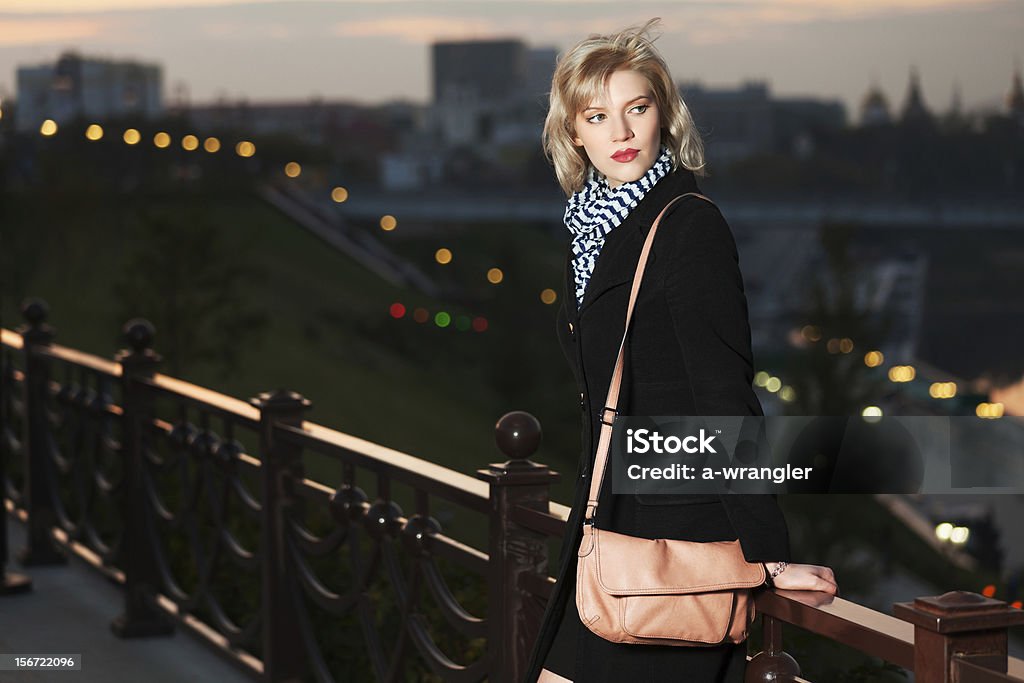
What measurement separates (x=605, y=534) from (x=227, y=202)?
85.8m

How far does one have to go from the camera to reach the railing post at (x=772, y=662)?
7.94 feet

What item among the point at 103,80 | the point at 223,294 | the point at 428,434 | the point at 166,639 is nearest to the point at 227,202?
the point at 103,80

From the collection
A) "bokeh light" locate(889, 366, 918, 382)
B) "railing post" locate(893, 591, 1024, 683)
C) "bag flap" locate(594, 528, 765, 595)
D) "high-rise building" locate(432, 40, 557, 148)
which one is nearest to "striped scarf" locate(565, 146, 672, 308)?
"bag flap" locate(594, 528, 765, 595)

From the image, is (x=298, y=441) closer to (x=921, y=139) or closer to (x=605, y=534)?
(x=605, y=534)

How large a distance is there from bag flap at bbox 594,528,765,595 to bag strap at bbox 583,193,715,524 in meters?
0.11

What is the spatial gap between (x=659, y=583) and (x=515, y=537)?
0.95 metres

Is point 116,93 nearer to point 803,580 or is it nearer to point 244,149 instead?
point 244,149

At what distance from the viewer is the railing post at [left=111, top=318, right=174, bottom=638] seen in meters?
5.41

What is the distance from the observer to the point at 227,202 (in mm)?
85688

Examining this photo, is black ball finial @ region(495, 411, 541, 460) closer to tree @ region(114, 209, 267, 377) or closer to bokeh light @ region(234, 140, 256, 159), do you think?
tree @ region(114, 209, 267, 377)

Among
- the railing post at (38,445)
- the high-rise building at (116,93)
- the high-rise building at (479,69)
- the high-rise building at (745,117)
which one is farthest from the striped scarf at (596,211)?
the high-rise building at (479,69)

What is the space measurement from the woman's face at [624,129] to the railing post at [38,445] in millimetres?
4561

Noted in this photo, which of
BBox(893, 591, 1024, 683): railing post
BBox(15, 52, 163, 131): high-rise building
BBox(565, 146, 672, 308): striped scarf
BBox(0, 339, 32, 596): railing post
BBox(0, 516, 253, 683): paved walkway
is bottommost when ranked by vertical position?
BBox(0, 516, 253, 683): paved walkway

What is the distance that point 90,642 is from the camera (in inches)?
209
